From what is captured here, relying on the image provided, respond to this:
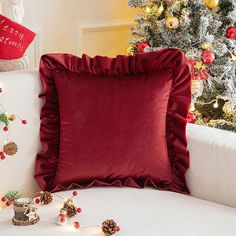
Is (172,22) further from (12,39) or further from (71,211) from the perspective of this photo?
(71,211)

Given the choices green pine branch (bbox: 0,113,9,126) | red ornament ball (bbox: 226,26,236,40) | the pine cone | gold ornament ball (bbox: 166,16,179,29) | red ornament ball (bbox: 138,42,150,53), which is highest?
gold ornament ball (bbox: 166,16,179,29)

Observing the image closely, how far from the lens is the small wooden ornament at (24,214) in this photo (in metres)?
1.33

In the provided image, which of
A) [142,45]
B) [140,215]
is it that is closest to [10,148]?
[140,215]

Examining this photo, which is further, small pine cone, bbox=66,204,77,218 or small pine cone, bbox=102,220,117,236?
small pine cone, bbox=66,204,77,218

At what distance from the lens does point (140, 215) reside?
1376 millimetres

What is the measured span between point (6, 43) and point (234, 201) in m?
0.98

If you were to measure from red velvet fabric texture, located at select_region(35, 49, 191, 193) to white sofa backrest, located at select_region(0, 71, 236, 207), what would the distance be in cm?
3

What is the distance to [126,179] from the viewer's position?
1604mm

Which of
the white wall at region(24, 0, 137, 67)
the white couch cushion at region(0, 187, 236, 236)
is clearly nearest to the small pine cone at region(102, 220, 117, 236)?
the white couch cushion at region(0, 187, 236, 236)

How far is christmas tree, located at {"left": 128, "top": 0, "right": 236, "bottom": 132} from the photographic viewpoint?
207 cm

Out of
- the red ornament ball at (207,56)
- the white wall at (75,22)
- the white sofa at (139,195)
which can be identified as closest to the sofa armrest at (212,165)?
the white sofa at (139,195)

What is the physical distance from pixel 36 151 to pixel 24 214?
37 cm

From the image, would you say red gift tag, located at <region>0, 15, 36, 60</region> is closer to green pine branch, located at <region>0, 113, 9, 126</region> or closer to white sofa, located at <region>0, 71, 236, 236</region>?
white sofa, located at <region>0, 71, 236, 236</region>

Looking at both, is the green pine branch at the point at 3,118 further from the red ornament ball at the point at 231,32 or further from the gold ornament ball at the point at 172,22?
the red ornament ball at the point at 231,32
